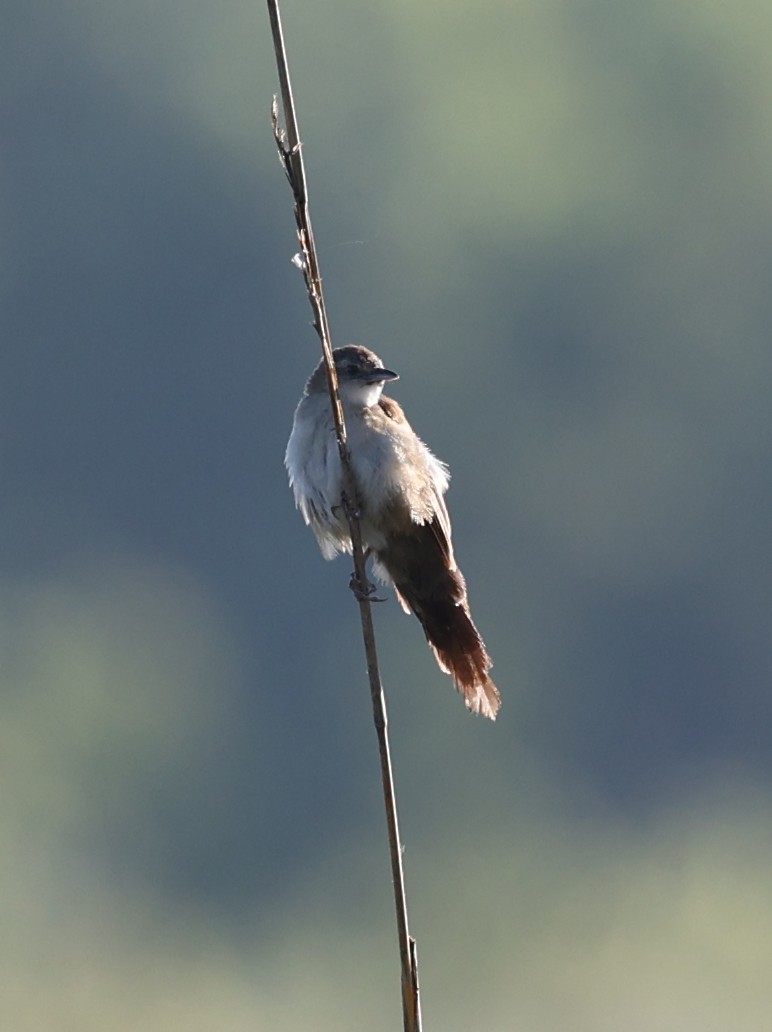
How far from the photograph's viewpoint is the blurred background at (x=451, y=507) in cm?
5144

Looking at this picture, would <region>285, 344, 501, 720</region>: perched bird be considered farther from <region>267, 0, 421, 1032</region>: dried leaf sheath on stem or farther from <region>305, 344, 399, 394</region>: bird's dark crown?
<region>267, 0, 421, 1032</region>: dried leaf sheath on stem

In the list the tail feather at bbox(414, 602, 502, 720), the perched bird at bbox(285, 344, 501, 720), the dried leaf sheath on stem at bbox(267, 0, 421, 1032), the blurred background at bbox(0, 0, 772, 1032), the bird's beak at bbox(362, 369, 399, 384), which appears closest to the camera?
the dried leaf sheath on stem at bbox(267, 0, 421, 1032)

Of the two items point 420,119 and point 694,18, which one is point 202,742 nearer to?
point 420,119

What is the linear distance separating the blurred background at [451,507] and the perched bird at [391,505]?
1209 inches

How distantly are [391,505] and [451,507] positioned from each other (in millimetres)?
69414

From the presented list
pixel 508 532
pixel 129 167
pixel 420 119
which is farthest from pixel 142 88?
pixel 508 532

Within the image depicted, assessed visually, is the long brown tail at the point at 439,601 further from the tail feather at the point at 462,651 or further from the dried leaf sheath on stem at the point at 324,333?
the dried leaf sheath on stem at the point at 324,333

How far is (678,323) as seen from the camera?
90.9 metres

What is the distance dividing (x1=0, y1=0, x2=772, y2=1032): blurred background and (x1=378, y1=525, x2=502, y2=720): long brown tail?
30.7 m

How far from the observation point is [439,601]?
26.1 feet

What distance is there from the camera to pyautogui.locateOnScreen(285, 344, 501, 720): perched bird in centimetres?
771

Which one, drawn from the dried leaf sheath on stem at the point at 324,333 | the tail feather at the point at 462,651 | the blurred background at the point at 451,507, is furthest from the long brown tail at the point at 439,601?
the blurred background at the point at 451,507

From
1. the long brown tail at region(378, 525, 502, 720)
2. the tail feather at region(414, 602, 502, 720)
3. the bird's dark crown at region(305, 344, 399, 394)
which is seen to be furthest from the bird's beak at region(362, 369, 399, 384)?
the tail feather at region(414, 602, 502, 720)

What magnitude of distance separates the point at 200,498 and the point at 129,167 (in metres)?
23.7
